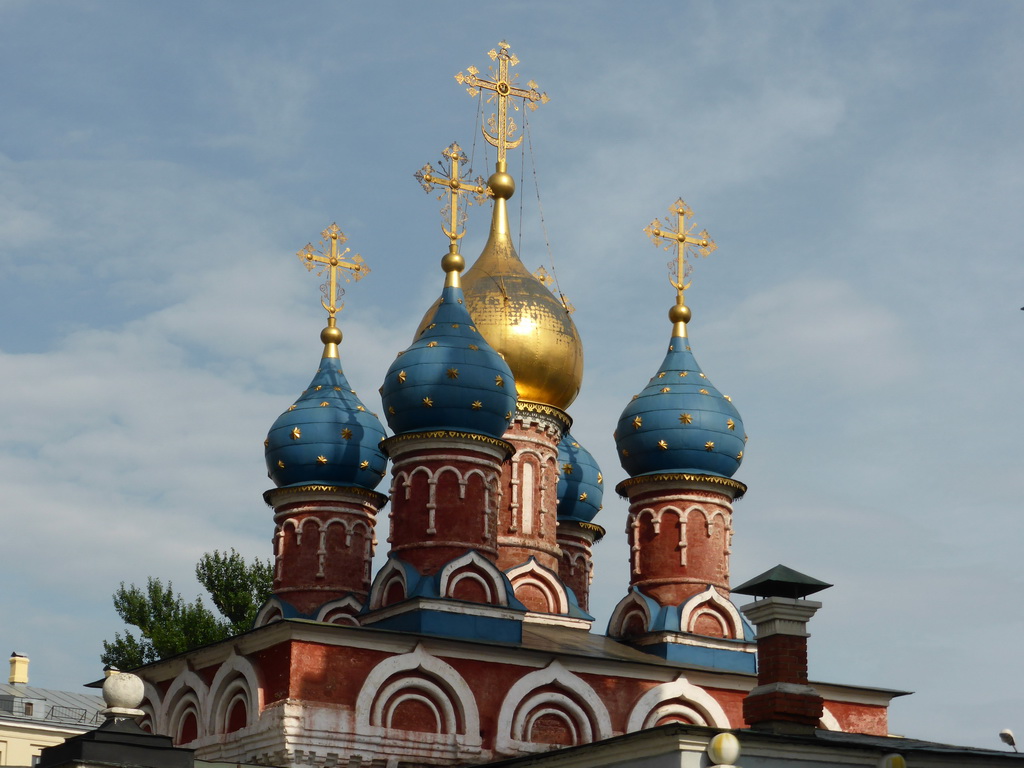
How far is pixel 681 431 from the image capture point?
23734 mm

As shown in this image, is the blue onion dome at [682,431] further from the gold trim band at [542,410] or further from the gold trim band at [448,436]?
the gold trim band at [448,436]

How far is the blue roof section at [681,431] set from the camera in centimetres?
2375

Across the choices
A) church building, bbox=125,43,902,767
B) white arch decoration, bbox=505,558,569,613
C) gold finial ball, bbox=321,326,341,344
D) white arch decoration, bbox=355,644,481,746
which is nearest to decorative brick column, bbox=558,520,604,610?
church building, bbox=125,43,902,767

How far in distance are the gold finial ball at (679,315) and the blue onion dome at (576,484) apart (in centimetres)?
233

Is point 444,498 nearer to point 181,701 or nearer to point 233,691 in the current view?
point 233,691

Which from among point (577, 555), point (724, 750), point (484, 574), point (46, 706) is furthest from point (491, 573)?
point (46, 706)

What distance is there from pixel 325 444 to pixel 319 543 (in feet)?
4.42

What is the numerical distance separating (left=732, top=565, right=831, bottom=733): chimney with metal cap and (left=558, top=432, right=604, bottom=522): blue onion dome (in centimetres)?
1034

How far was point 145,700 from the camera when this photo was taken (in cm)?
2238

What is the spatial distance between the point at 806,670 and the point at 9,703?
21.1 metres

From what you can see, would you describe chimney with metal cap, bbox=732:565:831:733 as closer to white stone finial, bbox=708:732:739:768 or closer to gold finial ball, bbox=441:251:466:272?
white stone finial, bbox=708:732:739:768

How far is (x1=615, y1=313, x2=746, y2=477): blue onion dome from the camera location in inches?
935

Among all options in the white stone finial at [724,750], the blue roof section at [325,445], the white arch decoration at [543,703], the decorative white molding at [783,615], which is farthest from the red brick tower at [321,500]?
the white stone finial at [724,750]

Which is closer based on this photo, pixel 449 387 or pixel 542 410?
pixel 449 387
